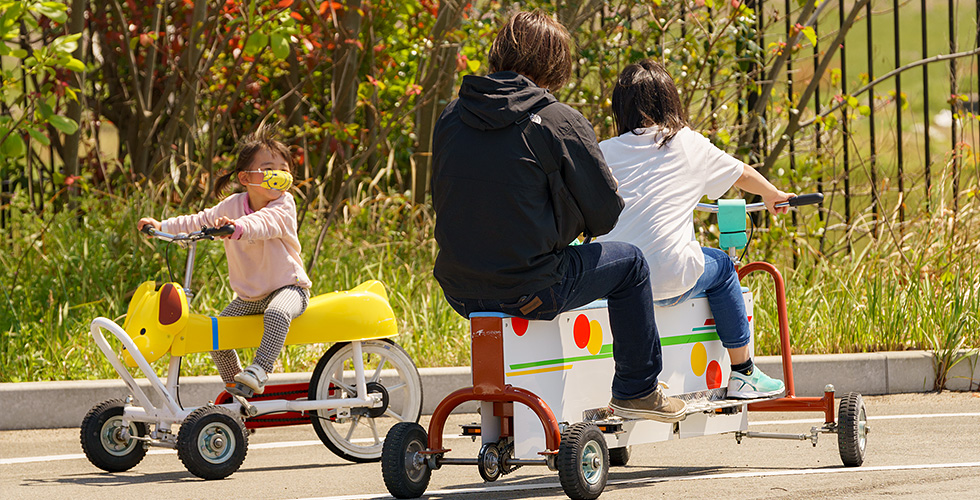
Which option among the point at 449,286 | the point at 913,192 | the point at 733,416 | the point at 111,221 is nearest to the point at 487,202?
the point at 449,286

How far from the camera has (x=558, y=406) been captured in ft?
14.7

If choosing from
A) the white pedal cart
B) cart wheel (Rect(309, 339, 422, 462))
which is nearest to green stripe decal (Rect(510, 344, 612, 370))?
the white pedal cart

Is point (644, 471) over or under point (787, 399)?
under

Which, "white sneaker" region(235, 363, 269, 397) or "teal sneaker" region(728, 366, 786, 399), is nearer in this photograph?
"teal sneaker" region(728, 366, 786, 399)

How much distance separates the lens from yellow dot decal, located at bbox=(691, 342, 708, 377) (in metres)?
5.05

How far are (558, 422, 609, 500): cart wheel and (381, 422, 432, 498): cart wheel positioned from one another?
54 cm

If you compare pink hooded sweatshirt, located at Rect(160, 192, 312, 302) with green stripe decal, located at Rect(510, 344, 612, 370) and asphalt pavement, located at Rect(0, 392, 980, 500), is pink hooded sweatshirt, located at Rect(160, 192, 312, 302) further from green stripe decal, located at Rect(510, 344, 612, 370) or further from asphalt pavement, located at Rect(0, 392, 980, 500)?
green stripe decal, located at Rect(510, 344, 612, 370)

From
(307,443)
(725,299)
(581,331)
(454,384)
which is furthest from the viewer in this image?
(454,384)

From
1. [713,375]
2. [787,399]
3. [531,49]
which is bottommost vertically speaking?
[787,399]

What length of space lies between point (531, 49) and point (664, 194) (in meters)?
0.86

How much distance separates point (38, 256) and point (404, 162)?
3.34 metres

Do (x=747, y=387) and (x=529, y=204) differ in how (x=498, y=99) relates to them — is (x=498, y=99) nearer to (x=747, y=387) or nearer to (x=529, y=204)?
(x=529, y=204)

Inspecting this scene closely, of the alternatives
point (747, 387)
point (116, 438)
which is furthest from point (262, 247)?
point (747, 387)

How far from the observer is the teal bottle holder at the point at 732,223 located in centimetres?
530
